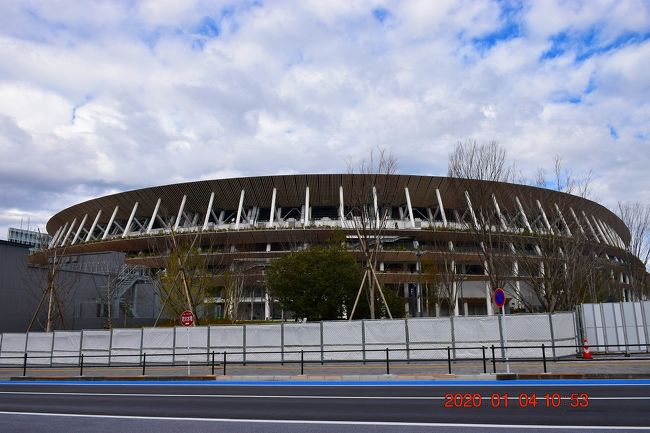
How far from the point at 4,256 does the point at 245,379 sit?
93.5 feet

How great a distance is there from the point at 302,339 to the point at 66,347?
13207 mm

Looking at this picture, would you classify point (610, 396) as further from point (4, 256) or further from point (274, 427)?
point (4, 256)

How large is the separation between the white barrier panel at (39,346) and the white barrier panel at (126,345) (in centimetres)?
424

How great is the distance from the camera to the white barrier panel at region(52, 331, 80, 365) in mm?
26500

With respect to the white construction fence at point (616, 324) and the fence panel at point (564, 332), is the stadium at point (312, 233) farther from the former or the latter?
the fence panel at point (564, 332)

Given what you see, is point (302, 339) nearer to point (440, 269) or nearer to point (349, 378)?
point (349, 378)

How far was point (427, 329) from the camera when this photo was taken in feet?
71.9

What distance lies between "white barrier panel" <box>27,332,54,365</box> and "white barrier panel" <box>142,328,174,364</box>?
19.8 feet

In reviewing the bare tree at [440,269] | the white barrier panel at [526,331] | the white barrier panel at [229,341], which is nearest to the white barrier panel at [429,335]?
the white barrier panel at [526,331]

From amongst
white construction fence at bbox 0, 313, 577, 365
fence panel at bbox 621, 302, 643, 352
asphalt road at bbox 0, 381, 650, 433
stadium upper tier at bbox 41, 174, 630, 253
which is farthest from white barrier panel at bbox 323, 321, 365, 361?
stadium upper tier at bbox 41, 174, 630, 253

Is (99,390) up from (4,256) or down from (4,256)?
down

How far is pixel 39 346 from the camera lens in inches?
1081

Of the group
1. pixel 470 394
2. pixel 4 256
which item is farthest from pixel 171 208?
pixel 470 394

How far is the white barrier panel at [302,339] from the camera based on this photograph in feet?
75.5
